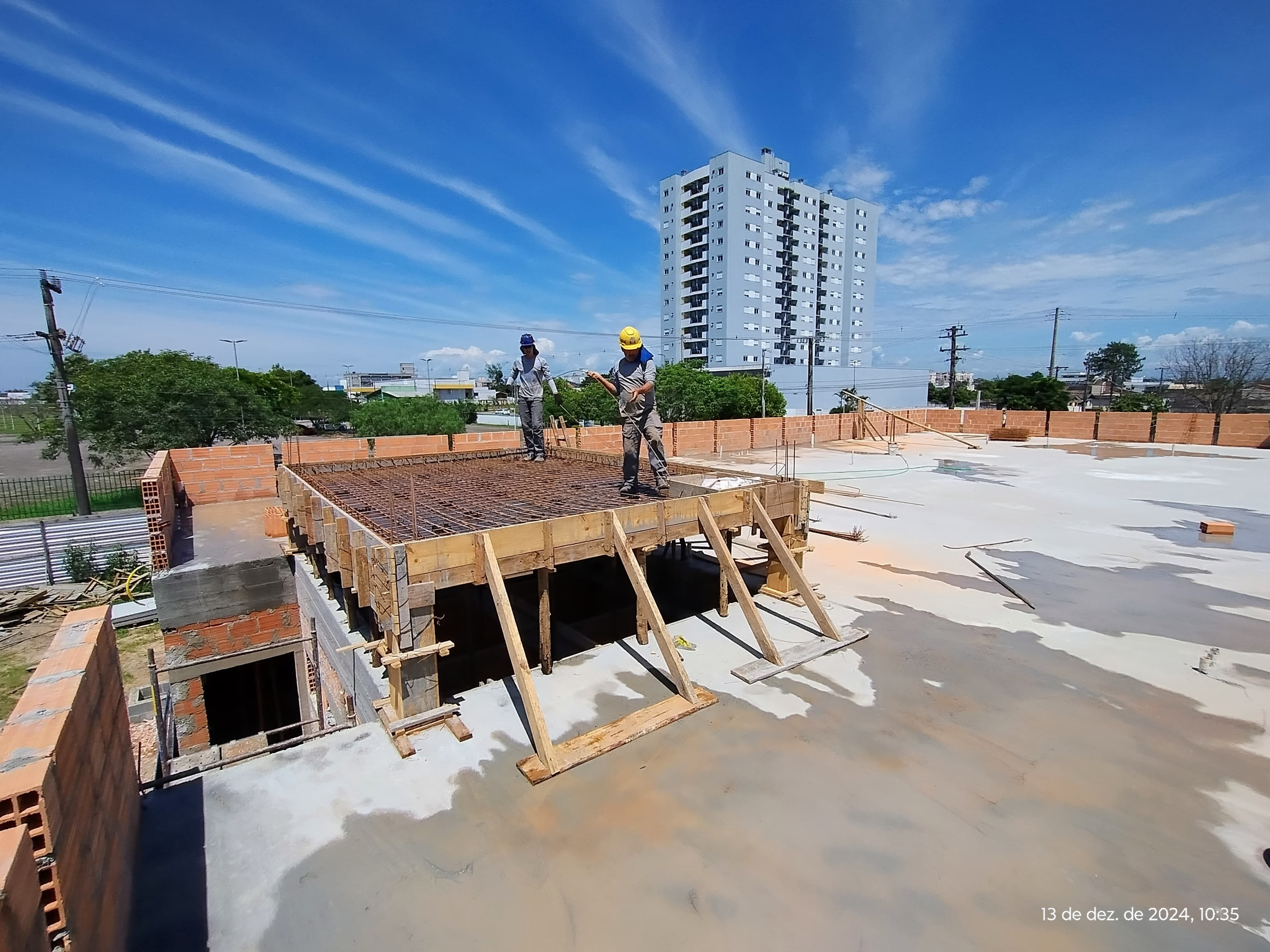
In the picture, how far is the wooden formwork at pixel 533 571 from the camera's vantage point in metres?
4.21

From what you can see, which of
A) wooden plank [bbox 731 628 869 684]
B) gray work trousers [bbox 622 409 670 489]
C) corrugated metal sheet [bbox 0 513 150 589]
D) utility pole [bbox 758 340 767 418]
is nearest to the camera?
wooden plank [bbox 731 628 869 684]

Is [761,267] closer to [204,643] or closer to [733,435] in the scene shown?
[733,435]

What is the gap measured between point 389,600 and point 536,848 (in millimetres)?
2064

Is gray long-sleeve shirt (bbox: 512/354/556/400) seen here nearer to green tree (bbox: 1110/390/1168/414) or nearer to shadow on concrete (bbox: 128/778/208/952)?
shadow on concrete (bbox: 128/778/208/952)

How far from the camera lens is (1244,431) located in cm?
2431

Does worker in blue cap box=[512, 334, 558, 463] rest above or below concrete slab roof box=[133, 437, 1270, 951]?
above

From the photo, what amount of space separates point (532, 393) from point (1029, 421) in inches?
1238

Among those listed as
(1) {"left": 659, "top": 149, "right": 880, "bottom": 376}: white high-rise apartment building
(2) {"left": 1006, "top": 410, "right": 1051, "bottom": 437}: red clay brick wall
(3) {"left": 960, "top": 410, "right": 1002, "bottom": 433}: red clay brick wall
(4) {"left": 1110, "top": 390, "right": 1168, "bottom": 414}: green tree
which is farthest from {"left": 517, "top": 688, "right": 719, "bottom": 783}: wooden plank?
(1) {"left": 659, "top": 149, "right": 880, "bottom": 376}: white high-rise apartment building

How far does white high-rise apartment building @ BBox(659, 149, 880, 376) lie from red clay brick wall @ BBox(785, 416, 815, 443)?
1530 inches

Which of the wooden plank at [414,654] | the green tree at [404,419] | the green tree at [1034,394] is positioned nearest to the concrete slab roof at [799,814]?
the wooden plank at [414,654]

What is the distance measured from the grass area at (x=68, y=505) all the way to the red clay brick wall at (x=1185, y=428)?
130 feet

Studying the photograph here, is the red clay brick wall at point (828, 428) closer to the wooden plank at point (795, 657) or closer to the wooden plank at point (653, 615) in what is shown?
the wooden plank at point (795, 657)

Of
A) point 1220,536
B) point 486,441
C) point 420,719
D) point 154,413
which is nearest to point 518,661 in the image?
point 420,719

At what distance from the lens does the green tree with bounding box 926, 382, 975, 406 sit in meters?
65.4
